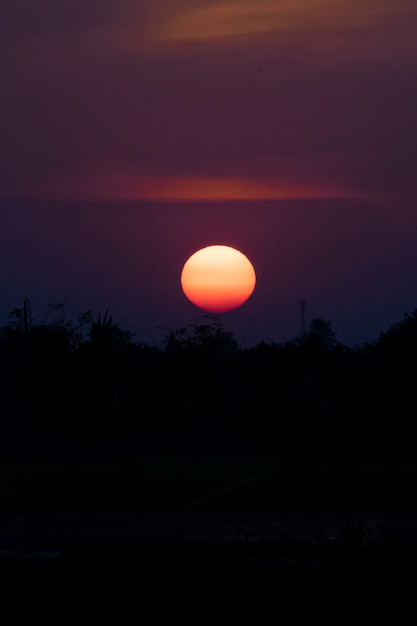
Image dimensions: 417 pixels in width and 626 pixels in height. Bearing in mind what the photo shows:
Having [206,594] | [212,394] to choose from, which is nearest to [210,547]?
[206,594]

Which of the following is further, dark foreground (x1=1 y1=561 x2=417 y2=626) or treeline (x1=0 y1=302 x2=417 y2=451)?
treeline (x1=0 y1=302 x2=417 y2=451)

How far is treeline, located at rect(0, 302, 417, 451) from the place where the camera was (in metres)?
41.1

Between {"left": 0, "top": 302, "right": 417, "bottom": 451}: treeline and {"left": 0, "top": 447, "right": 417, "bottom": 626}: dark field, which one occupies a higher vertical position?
{"left": 0, "top": 302, "right": 417, "bottom": 451}: treeline

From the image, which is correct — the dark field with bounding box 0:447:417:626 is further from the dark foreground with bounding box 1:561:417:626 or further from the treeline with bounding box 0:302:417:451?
the treeline with bounding box 0:302:417:451

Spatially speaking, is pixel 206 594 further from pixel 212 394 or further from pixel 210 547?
pixel 212 394

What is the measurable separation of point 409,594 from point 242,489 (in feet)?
43.0

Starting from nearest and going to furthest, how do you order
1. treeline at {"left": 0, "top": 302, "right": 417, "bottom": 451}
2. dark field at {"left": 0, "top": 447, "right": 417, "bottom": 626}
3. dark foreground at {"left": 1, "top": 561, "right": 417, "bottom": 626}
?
dark foreground at {"left": 1, "top": 561, "right": 417, "bottom": 626} < dark field at {"left": 0, "top": 447, "right": 417, "bottom": 626} < treeline at {"left": 0, "top": 302, "right": 417, "bottom": 451}

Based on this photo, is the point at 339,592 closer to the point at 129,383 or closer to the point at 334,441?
the point at 334,441

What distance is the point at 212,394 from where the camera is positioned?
46.1 metres

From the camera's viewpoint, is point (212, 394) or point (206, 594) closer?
point (206, 594)

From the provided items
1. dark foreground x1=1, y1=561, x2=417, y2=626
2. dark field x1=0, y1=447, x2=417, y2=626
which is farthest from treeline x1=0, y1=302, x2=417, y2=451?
dark foreground x1=1, y1=561, x2=417, y2=626

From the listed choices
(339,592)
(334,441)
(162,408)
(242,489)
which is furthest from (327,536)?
(162,408)

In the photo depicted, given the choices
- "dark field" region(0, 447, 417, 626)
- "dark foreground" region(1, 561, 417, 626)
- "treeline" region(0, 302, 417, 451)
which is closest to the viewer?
"dark foreground" region(1, 561, 417, 626)

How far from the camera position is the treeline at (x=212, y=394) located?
41.1 metres
